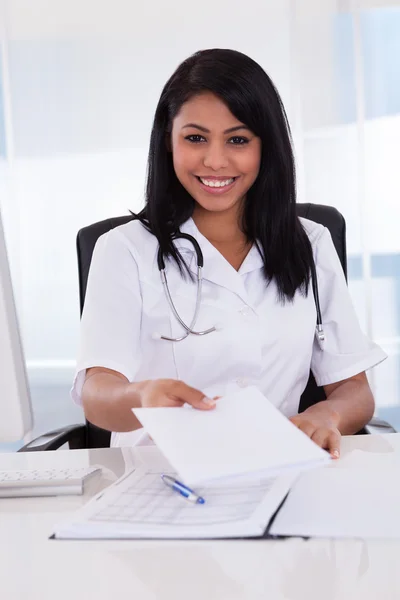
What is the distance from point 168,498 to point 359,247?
2.96 m

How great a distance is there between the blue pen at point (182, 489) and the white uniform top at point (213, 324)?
18.5 inches

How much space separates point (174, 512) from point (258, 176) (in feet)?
2.85

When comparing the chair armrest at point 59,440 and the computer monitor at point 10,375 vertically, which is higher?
the computer monitor at point 10,375

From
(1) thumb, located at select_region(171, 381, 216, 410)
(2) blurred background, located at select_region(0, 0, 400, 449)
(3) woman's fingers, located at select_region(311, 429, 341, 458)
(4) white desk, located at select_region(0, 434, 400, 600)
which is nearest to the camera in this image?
(4) white desk, located at select_region(0, 434, 400, 600)

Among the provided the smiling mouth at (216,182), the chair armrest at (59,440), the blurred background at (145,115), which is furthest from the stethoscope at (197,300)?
the blurred background at (145,115)

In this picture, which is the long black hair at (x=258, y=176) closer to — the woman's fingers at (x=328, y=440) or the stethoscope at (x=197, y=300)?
the stethoscope at (x=197, y=300)

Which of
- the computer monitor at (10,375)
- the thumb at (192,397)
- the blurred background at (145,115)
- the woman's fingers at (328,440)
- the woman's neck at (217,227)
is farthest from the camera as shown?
the blurred background at (145,115)

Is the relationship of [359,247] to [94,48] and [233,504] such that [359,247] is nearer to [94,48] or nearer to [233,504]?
[94,48]

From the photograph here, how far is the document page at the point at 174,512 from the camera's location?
74cm

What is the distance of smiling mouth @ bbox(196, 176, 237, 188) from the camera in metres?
1.44

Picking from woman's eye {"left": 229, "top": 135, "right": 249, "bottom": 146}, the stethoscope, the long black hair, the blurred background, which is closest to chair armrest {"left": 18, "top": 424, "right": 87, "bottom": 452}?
the stethoscope

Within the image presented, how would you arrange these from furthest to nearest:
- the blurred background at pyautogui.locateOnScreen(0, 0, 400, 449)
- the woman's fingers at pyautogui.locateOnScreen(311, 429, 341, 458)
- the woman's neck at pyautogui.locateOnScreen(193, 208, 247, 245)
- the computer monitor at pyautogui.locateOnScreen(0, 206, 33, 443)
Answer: the blurred background at pyautogui.locateOnScreen(0, 0, 400, 449), the woman's neck at pyautogui.locateOnScreen(193, 208, 247, 245), the woman's fingers at pyautogui.locateOnScreen(311, 429, 341, 458), the computer monitor at pyautogui.locateOnScreen(0, 206, 33, 443)

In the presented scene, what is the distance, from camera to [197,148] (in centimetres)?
142

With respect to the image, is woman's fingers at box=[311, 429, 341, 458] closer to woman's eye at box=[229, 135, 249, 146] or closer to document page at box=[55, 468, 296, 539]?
document page at box=[55, 468, 296, 539]
